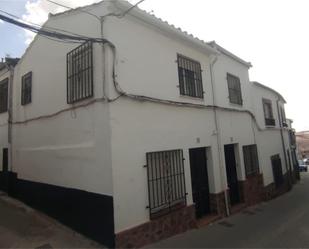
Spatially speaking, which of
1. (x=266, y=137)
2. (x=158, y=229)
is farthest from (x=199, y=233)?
(x=266, y=137)

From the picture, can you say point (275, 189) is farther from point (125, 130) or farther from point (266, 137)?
point (125, 130)

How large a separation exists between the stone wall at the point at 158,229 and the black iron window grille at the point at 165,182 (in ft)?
0.57

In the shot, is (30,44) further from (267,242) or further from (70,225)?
(267,242)

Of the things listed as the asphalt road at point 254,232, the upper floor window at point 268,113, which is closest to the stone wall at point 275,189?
the asphalt road at point 254,232

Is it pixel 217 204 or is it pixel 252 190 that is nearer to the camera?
pixel 217 204

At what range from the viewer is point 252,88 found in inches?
516

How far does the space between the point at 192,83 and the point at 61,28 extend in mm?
4246

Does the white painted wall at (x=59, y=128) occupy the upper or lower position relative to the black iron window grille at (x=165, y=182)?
upper

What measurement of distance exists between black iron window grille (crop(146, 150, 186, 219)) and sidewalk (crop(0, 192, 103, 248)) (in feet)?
5.36

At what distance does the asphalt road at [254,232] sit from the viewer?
20.9 ft

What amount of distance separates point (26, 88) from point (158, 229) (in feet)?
21.3

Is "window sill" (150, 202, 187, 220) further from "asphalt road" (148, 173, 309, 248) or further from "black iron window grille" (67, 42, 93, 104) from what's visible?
"black iron window grille" (67, 42, 93, 104)

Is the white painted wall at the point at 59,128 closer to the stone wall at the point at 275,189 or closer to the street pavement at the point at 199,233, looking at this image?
the street pavement at the point at 199,233

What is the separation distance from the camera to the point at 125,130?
595 centimetres
